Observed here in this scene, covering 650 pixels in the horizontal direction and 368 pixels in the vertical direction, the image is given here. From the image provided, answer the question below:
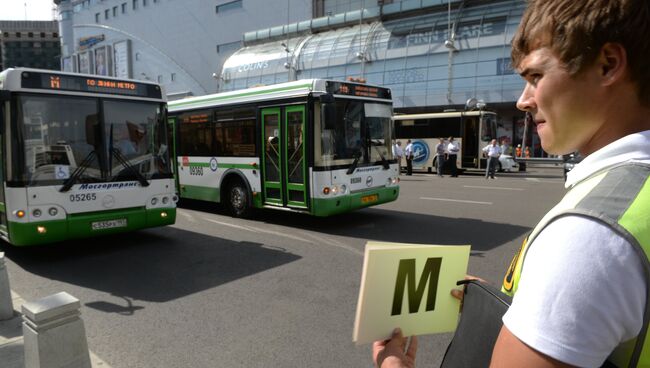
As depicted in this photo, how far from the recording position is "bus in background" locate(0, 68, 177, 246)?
6.45 m

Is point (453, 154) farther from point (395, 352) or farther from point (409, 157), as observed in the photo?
point (395, 352)

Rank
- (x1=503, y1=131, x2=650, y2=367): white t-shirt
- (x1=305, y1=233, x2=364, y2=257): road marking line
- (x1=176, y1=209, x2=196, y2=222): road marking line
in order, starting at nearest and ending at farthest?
(x1=503, y1=131, x2=650, y2=367): white t-shirt < (x1=305, y1=233, x2=364, y2=257): road marking line < (x1=176, y1=209, x2=196, y2=222): road marking line

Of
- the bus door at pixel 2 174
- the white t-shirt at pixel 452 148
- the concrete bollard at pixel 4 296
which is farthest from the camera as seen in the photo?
the white t-shirt at pixel 452 148

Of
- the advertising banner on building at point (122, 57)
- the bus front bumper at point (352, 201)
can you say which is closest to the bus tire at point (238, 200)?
the bus front bumper at point (352, 201)

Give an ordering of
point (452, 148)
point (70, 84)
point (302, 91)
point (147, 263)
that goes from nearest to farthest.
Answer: point (147, 263)
point (70, 84)
point (302, 91)
point (452, 148)

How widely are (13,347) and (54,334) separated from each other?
1.14 metres

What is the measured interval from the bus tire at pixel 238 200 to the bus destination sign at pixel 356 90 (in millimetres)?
3033

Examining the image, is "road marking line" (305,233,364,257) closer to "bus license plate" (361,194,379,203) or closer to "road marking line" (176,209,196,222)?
"bus license plate" (361,194,379,203)

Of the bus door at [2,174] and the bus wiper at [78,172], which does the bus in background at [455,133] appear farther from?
the bus door at [2,174]

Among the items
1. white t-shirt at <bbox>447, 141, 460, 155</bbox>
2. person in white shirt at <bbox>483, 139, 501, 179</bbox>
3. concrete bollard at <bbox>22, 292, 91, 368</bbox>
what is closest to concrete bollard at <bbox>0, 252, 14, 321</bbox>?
concrete bollard at <bbox>22, 292, 91, 368</bbox>

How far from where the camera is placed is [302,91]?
9.01 m

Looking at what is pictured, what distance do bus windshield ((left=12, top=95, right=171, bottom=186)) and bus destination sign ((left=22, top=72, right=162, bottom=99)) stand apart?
149 millimetres

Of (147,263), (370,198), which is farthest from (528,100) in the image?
(370,198)

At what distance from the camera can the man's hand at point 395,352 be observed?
4.15 feet
